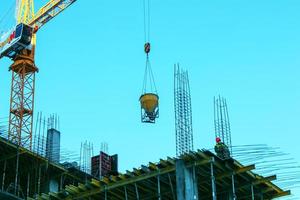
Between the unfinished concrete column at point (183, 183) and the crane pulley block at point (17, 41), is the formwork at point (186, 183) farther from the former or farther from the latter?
the crane pulley block at point (17, 41)

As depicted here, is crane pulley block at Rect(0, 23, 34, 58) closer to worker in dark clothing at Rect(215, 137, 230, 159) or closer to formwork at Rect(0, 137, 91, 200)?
formwork at Rect(0, 137, 91, 200)

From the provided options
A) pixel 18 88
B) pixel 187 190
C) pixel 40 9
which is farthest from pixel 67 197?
pixel 40 9

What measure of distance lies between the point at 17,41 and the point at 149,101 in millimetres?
35418

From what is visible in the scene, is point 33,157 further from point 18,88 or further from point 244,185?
point 18,88

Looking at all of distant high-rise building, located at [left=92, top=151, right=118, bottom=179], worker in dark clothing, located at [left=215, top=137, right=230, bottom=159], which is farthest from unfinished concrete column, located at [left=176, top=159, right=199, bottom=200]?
distant high-rise building, located at [left=92, top=151, right=118, bottom=179]

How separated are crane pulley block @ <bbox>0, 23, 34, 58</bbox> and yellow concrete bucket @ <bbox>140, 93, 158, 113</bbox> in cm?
3485

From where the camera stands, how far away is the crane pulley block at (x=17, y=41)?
63.8 m

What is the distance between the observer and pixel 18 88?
206 ft

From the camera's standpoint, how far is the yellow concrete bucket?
31.4m

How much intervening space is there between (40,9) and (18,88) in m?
11.3

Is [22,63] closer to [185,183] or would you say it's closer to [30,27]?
[30,27]

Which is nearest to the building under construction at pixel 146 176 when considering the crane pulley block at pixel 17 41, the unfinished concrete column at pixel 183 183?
the unfinished concrete column at pixel 183 183

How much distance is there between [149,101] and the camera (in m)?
31.4

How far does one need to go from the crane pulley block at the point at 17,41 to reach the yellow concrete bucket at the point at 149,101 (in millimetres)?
34849
